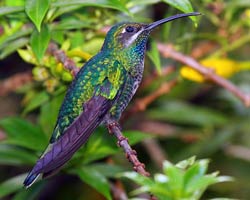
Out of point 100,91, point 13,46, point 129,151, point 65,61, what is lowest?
point 129,151

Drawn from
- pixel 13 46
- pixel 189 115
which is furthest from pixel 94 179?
pixel 189 115

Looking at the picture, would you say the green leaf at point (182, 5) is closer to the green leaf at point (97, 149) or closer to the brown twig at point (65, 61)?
the brown twig at point (65, 61)

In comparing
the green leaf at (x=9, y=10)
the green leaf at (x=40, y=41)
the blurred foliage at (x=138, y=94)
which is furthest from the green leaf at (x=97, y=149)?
the green leaf at (x=9, y=10)

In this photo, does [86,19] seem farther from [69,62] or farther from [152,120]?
[152,120]

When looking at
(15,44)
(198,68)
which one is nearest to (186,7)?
(198,68)

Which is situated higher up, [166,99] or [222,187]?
[166,99]

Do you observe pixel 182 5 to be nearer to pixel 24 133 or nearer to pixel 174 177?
pixel 174 177
